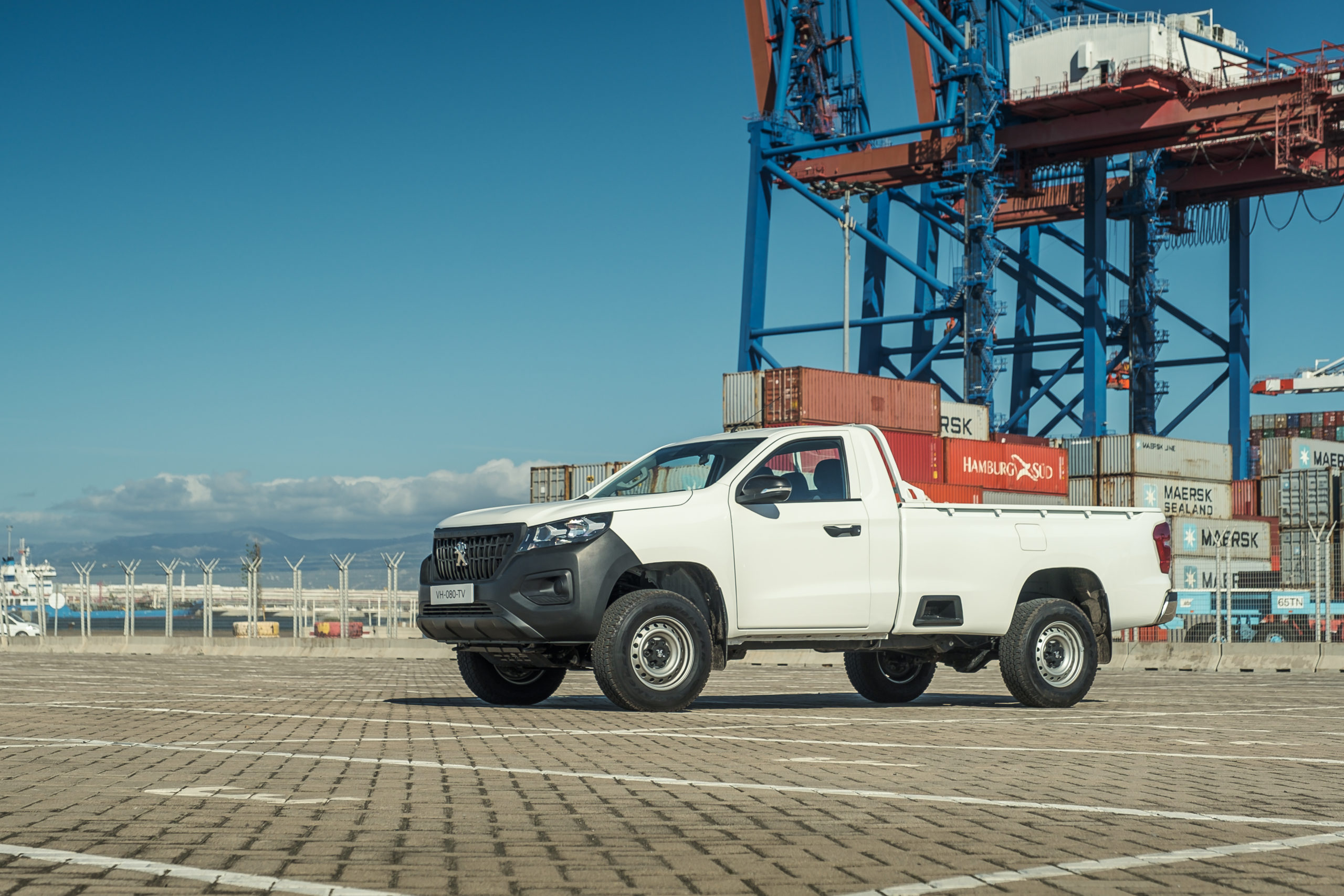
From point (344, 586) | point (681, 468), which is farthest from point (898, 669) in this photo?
point (344, 586)

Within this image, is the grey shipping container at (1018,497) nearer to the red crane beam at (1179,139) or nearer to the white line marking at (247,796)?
the red crane beam at (1179,139)

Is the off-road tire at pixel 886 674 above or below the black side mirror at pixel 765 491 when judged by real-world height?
below

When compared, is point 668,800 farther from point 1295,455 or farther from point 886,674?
point 1295,455

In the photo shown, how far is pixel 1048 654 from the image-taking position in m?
11.6

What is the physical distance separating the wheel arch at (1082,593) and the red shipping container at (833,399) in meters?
27.6

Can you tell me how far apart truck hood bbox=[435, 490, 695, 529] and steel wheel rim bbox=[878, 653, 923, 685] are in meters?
2.92

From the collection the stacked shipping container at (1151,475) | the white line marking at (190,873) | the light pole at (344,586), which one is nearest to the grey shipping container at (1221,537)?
the stacked shipping container at (1151,475)

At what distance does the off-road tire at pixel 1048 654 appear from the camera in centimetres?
1120

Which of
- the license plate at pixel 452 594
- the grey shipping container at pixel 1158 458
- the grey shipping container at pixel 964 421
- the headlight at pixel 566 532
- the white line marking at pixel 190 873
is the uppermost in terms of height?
the grey shipping container at pixel 964 421

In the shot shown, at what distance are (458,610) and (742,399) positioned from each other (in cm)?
3289

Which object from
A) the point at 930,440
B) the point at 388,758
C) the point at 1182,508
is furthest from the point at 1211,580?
the point at 388,758

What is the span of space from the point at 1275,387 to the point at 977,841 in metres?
75.8

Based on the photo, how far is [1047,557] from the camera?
11539 millimetres

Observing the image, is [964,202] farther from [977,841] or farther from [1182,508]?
[977,841]
